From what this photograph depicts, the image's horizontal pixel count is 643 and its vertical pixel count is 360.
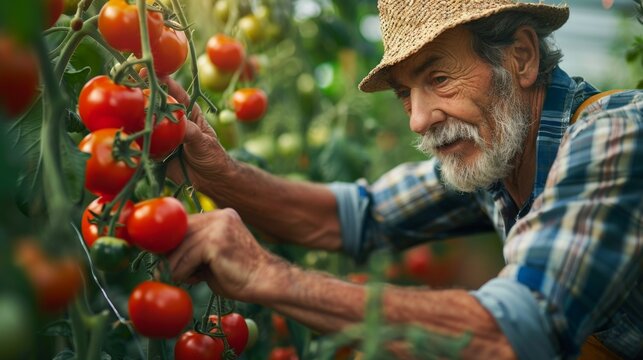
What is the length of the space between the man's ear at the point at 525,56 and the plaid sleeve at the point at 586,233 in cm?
29

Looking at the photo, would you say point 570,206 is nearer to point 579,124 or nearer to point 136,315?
point 579,124

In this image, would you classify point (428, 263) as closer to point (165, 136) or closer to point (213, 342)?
point (213, 342)

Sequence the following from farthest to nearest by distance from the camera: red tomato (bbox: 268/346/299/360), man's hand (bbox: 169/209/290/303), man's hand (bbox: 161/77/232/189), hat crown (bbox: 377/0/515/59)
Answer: red tomato (bbox: 268/346/299/360) → hat crown (bbox: 377/0/515/59) → man's hand (bbox: 161/77/232/189) → man's hand (bbox: 169/209/290/303)

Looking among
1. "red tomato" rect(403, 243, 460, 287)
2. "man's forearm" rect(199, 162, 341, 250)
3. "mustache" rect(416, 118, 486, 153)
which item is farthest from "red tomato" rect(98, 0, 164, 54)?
"red tomato" rect(403, 243, 460, 287)

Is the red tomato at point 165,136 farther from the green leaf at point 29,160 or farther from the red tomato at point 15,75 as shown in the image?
the red tomato at point 15,75

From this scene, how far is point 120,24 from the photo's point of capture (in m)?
0.92

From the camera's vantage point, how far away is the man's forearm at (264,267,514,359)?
1.01 metres

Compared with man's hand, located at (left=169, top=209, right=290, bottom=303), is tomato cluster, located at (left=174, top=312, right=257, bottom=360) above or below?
below

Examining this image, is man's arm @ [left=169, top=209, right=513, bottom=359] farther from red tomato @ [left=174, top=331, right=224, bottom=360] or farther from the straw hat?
the straw hat

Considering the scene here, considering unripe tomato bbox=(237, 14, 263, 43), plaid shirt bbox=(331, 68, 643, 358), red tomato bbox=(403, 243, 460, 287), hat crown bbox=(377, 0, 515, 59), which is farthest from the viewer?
red tomato bbox=(403, 243, 460, 287)

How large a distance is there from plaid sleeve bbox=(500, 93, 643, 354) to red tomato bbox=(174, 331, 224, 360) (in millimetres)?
433

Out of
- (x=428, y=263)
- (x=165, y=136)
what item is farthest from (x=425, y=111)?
(x=428, y=263)

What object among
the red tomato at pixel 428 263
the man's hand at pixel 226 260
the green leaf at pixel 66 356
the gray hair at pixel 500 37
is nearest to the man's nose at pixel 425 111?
the gray hair at pixel 500 37

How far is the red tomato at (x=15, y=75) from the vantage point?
55 centimetres
